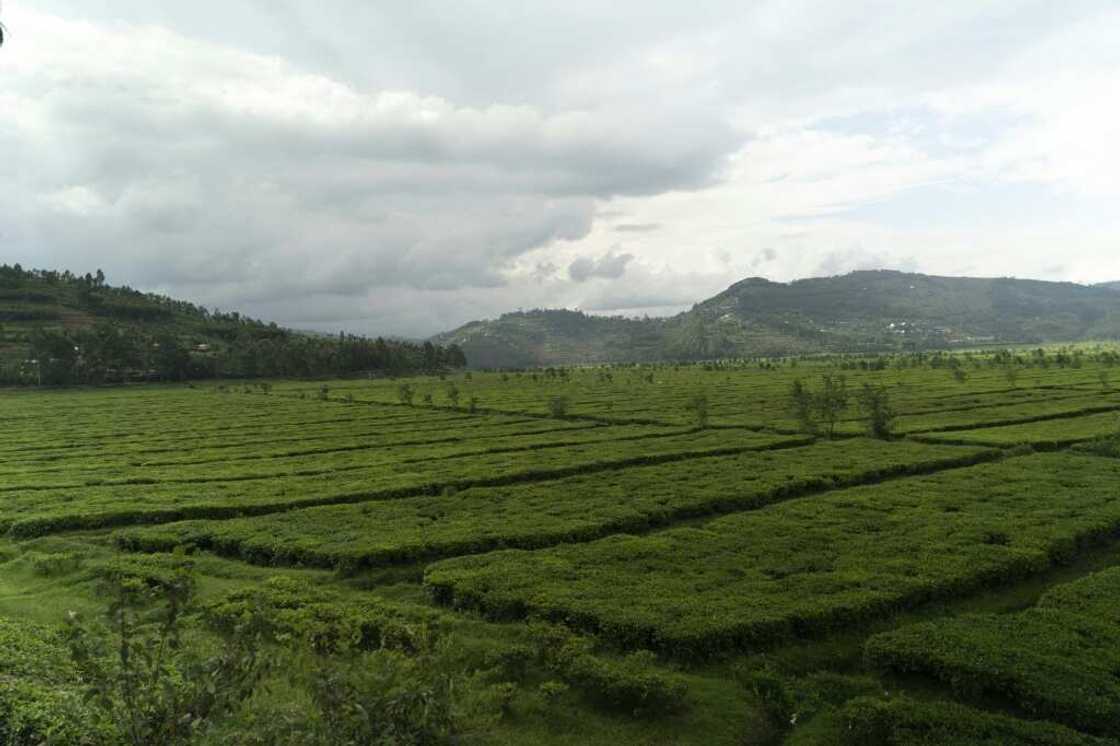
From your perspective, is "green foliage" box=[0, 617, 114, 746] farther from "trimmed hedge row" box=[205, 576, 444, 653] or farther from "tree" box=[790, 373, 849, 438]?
→ "tree" box=[790, 373, 849, 438]

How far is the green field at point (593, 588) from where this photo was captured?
43.3ft

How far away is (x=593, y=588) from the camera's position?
21.4 metres

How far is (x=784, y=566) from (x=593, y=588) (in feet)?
21.6

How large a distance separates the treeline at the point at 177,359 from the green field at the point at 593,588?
116m

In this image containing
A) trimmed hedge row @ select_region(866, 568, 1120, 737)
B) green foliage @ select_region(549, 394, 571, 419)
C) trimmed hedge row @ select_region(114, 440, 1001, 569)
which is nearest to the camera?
trimmed hedge row @ select_region(866, 568, 1120, 737)

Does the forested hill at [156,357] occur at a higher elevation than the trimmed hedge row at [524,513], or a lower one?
higher

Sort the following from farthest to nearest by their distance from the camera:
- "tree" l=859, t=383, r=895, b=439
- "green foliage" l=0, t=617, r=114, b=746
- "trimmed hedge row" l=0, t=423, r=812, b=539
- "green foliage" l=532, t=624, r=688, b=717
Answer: "tree" l=859, t=383, r=895, b=439
"trimmed hedge row" l=0, t=423, r=812, b=539
"green foliage" l=532, t=624, r=688, b=717
"green foliage" l=0, t=617, r=114, b=746

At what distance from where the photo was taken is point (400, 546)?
86.8 feet

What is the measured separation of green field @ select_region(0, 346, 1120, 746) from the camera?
13211 mm

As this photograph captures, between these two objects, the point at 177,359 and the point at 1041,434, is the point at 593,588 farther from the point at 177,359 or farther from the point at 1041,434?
the point at 177,359

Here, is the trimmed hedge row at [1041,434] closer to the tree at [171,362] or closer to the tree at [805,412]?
the tree at [805,412]

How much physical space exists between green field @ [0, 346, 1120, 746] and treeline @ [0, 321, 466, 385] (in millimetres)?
115657

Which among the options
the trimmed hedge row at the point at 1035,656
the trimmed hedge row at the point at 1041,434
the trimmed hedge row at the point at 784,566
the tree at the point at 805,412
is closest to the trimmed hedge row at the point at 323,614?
the trimmed hedge row at the point at 784,566

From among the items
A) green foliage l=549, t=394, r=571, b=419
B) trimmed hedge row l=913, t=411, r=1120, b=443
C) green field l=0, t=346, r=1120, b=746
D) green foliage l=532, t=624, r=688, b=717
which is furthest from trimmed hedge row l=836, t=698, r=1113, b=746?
green foliage l=549, t=394, r=571, b=419
